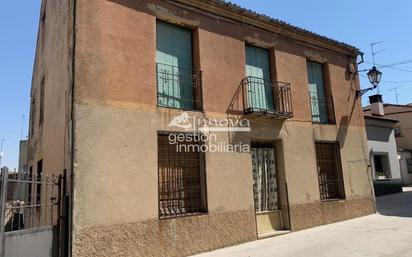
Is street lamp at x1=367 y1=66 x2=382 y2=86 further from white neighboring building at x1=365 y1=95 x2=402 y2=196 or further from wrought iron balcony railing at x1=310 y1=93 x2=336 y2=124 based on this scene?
white neighboring building at x1=365 y1=95 x2=402 y2=196

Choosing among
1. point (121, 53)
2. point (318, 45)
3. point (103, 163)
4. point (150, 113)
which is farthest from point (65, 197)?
point (318, 45)

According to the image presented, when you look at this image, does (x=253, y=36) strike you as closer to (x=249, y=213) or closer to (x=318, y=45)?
(x=318, y=45)

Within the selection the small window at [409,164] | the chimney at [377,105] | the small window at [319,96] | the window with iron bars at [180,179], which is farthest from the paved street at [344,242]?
the small window at [409,164]

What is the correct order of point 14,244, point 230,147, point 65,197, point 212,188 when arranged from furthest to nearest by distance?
point 230,147 → point 212,188 → point 65,197 → point 14,244

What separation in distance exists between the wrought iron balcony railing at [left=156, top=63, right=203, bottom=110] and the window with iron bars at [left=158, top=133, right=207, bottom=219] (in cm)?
87

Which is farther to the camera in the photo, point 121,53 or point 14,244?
point 121,53

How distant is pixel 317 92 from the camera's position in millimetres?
11914

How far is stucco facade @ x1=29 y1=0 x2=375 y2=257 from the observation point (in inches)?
258

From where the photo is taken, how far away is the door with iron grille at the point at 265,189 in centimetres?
941

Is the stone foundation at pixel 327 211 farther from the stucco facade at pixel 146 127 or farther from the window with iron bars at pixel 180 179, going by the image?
the window with iron bars at pixel 180 179

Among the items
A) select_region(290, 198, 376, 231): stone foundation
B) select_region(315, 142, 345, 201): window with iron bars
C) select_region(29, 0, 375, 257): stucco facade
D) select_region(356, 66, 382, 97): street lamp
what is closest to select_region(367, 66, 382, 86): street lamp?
select_region(356, 66, 382, 97): street lamp

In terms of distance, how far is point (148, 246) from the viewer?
693 cm

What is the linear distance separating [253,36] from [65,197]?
21.7ft

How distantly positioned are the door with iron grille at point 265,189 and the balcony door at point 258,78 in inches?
48.8
